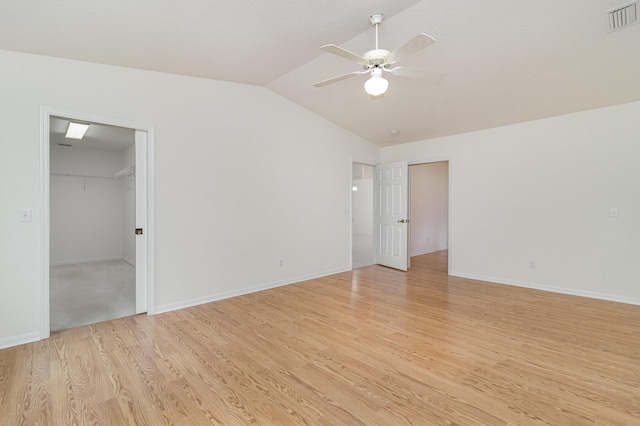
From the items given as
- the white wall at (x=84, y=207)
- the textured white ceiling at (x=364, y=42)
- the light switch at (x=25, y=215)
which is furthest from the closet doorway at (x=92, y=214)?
the textured white ceiling at (x=364, y=42)

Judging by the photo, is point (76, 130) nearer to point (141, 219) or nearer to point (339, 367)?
point (141, 219)

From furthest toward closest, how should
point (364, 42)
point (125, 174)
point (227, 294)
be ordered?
1. point (125, 174)
2. point (227, 294)
3. point (364, 42)

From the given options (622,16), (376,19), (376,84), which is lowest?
(376,84)

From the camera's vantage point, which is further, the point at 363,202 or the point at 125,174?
the point at 363,202

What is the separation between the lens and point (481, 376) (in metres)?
2.22

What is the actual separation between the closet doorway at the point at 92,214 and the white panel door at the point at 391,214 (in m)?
4.50

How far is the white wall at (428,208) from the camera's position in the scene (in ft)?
24.8

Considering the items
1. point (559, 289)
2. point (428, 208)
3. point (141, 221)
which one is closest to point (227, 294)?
point (141, 221)

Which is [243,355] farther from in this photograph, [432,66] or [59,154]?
[59,154]

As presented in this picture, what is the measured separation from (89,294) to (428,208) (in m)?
7.27

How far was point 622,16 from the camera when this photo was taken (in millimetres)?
2414

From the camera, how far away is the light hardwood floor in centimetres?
184

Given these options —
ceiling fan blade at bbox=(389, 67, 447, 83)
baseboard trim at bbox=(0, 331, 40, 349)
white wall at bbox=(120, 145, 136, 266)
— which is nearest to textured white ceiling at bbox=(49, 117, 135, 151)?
white wall at bbox=(120, 145, 136, 266)

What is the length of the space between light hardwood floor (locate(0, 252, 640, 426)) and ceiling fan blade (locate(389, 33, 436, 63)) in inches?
93.4
